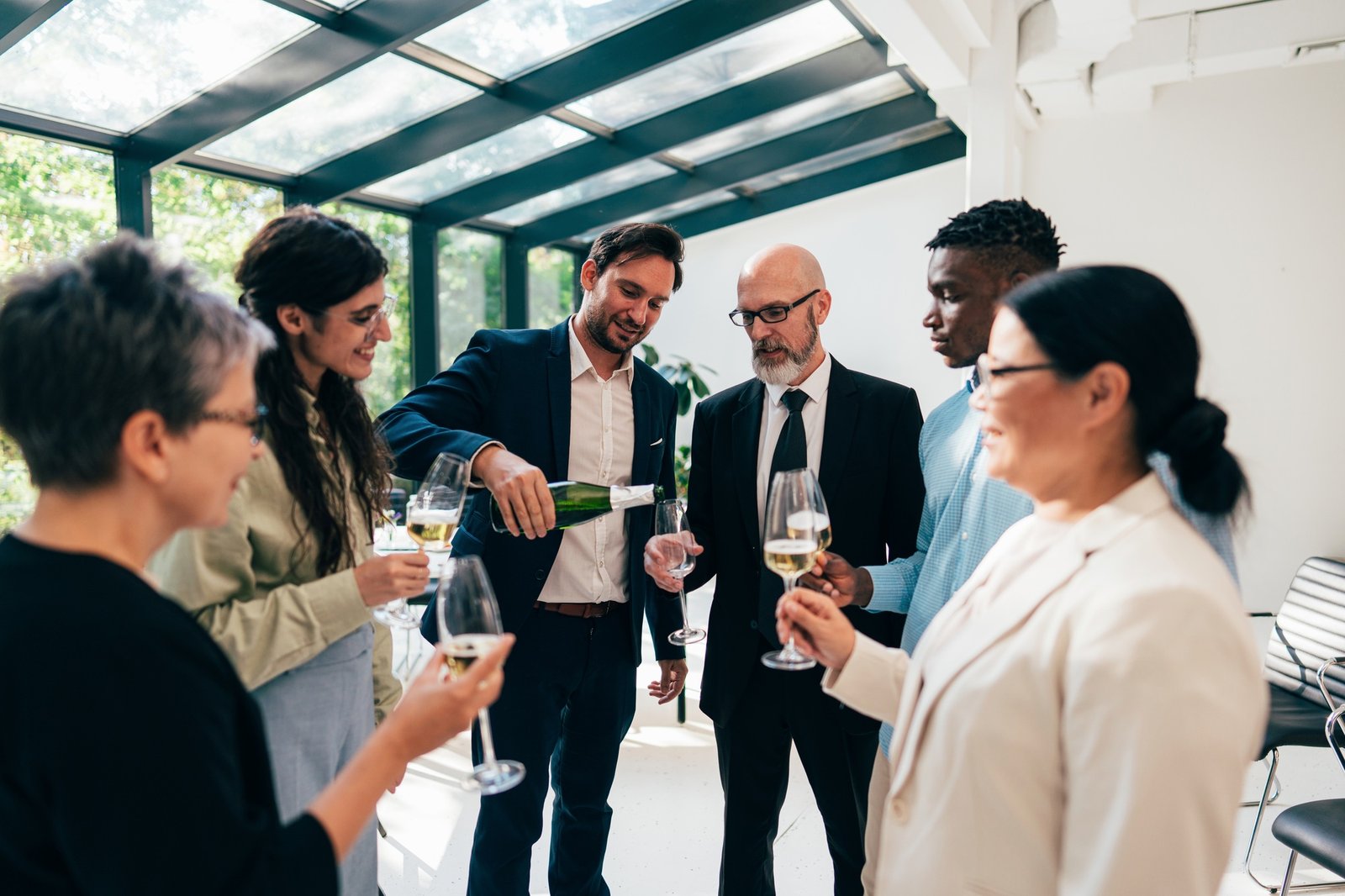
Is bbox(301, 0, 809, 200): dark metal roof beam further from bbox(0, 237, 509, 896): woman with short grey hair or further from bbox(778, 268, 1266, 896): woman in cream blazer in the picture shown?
bbox(0, 237, 509, 896): woman with short grey hair

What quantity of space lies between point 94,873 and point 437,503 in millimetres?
847

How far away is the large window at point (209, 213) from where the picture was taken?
4.70 meters

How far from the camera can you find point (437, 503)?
162 centimetres

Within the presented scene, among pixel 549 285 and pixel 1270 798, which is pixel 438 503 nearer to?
pixel 1270 798

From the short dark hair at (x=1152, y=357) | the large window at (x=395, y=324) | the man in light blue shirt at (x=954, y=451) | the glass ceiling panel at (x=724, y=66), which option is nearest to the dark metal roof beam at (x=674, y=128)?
the glass ceiling panel at (x=724, y=66)

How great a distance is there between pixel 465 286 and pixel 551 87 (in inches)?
104

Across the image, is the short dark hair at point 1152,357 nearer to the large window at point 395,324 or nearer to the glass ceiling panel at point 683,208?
the large window at point 395,324

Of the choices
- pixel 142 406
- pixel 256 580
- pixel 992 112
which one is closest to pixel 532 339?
pixel 256 580

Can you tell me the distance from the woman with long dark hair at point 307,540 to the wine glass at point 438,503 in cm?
9

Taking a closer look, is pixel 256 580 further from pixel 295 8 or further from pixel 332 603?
pixel 295 8

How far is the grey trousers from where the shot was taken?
1.50 metres

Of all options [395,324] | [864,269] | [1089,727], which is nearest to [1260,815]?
[1089,727]

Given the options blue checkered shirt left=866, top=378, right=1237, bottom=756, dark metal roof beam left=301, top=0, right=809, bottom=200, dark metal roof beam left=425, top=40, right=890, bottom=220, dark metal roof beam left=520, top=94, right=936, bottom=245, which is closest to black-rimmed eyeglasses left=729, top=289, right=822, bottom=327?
blue checkered shirt left=866, top=378, right=1237, bottom=756

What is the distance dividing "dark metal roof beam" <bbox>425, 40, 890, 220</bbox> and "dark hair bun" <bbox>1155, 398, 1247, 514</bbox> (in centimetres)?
473
